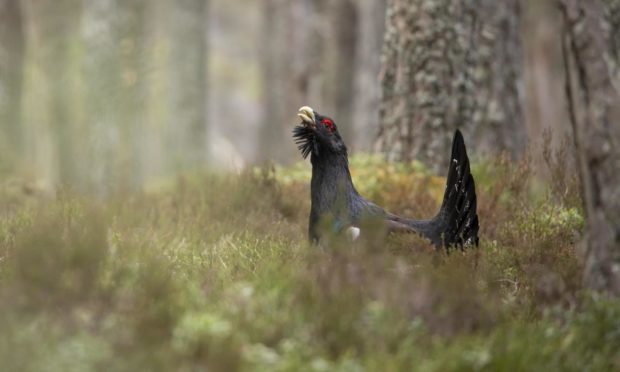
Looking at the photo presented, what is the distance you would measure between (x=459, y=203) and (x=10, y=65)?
11.2 m

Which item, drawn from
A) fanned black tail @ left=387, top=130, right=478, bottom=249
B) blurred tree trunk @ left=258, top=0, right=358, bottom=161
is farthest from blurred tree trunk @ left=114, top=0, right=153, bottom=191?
fanned black tail @ left=387, top=130, right=478, bottom=249

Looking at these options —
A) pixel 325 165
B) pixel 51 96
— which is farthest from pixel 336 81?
pixel 325 165

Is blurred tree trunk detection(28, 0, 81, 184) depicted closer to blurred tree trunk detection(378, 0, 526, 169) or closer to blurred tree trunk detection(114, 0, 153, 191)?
blurred tree trunk detection(114, 0, 153, 191)

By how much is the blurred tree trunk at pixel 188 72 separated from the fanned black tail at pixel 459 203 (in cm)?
1157

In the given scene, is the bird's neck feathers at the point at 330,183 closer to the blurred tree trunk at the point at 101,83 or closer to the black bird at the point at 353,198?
the black bird at the point at 353,198

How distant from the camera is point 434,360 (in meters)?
4.09

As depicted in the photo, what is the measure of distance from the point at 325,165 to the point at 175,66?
11.8m

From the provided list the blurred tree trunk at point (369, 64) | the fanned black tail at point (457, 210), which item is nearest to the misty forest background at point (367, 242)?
the fanned black tail at point (457, 210)

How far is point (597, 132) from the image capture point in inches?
197

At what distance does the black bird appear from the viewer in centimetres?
622

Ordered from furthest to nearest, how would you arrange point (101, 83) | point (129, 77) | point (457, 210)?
point (129, 77)
point (101, 83)
point (457, 210)

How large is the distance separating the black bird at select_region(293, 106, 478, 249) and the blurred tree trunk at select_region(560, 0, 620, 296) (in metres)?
1.26

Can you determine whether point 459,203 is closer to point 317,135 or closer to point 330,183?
point 330,183

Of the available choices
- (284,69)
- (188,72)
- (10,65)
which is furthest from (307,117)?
(284,69)
